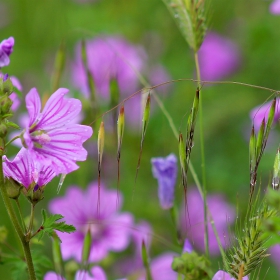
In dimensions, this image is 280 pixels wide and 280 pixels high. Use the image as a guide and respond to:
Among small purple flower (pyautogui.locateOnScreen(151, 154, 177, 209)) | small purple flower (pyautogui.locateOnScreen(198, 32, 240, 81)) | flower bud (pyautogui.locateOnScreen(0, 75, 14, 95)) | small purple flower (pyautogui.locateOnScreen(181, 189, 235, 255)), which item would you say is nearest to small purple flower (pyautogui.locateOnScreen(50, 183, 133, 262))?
small purple flower (pyautogui.locateOnScreen(181, 189, 235, 255))

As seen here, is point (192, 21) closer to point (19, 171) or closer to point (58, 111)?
point (58, 111)

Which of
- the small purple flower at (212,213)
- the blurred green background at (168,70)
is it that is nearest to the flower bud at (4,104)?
the blurred green background at (168,70)

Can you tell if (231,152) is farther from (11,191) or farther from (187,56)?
(11,191)

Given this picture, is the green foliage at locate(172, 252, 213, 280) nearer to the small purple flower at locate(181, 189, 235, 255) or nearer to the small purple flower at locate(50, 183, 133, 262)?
the small purple flower at locate(50, 183, 133, 262)

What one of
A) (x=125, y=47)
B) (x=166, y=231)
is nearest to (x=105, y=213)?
(x=166, y=231)

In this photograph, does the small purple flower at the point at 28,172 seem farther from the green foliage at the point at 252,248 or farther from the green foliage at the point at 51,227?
the green foliage at the point at 252,248

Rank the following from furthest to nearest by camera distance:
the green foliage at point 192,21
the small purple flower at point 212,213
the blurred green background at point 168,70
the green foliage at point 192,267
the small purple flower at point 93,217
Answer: the blurred green background at point 168,70, the small purple flower at point 212,213, the small purple flower at point 93,217, the green foliage at point 192,21, the green foliage at point 192,267

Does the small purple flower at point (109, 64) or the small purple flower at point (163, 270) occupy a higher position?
the small purple flower at point (109, 64)
